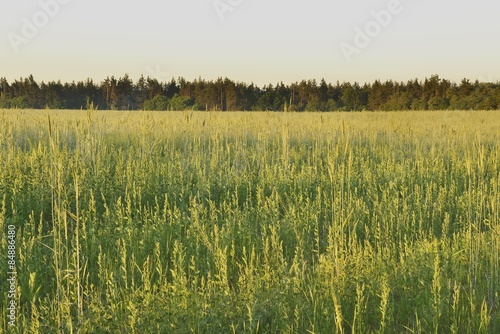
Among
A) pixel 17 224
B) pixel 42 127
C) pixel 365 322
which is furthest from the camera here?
pixel 42 127

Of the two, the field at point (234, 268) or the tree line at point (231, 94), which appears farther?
the tree line at point (231, 94)

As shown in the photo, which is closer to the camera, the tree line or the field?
the field

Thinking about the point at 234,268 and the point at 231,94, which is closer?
the point at 234,268

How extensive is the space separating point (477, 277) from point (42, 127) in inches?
392

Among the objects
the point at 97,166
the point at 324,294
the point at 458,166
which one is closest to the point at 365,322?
the point at 324,294

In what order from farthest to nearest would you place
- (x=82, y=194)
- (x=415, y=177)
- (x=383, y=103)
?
1. (x=383, y=103)
2. (x=415, y=177)
3. (x=82, y=194)

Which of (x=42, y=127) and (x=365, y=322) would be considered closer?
(x=365, y=322)

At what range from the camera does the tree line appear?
4894cm

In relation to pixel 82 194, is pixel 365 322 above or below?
below

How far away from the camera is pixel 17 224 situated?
4512 millimetres

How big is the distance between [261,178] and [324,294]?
316 centimetres

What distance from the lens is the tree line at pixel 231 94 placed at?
4894 centimetres

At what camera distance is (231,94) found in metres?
54.0

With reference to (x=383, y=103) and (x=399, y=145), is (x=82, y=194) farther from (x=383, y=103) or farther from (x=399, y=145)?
(x=383, y=103)
